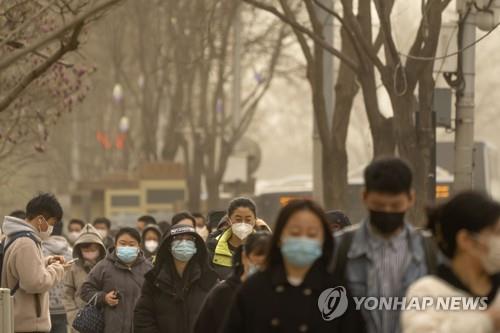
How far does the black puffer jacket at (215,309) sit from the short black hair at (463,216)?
2339 millimetres

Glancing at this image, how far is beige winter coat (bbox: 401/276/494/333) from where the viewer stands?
661 cm

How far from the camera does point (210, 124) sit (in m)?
44.0

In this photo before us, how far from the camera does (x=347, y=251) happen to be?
294 inches

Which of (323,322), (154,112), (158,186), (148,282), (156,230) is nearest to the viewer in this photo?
(323,322)

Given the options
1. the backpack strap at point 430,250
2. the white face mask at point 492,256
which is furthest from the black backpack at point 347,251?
the white face mask at point 492,256

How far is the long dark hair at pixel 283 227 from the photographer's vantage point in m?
7.46

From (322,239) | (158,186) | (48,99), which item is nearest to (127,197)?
(158,186)

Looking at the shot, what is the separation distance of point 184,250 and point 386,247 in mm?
4672

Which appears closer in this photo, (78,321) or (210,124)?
(78,321)

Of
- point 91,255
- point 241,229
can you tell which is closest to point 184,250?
point 241,229

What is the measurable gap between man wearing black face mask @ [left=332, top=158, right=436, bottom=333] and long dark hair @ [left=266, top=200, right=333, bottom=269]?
9cm

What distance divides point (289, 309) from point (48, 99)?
57.8 ft

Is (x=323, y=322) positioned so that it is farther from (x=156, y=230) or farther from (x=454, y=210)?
(x=156, y=230)

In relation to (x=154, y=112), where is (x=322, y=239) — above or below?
below
